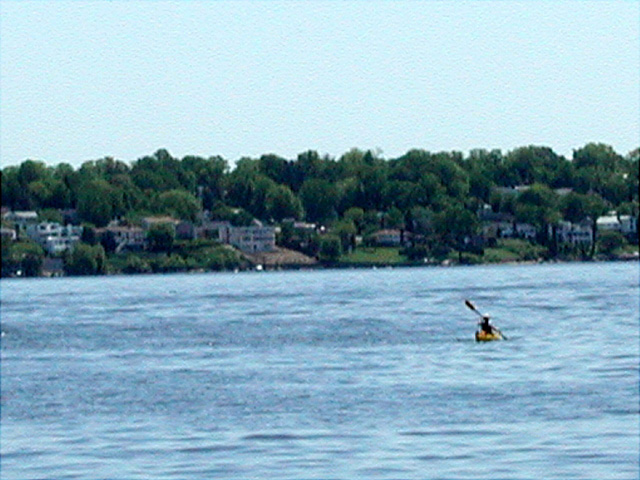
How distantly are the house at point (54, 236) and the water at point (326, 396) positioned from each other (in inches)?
→ 1610

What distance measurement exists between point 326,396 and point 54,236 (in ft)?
362

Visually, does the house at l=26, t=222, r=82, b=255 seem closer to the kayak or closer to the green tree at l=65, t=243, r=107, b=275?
the green tree at l=65, t=243, r=107, b=275

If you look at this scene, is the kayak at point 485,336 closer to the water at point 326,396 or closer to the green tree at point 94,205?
the water at point 326,396

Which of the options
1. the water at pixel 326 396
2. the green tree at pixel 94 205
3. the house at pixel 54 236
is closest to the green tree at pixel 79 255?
the green tree at pixel 94 205

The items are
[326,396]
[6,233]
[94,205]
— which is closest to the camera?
[326,396]

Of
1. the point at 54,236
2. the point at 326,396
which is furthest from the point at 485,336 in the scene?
the point at 54,236

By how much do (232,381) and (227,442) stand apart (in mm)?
17012

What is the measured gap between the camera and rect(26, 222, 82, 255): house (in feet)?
486

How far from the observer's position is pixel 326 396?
170ft

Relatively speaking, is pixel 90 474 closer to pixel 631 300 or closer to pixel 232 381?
pixel 232 381

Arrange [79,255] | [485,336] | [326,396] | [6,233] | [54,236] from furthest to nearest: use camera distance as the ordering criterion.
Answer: [79,255], [54,236], [6,233], [485,336], [326,396]

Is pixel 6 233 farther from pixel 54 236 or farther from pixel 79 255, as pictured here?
pixel 79 255

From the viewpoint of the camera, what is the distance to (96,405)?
51188mm

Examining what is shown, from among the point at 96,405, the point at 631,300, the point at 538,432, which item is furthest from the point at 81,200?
the point at 538,432
